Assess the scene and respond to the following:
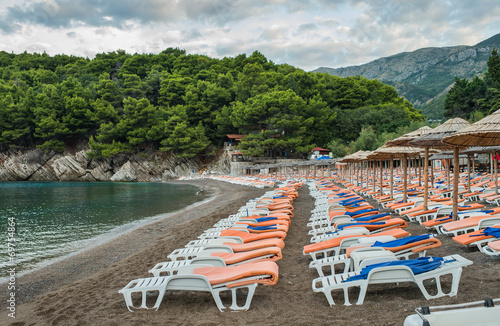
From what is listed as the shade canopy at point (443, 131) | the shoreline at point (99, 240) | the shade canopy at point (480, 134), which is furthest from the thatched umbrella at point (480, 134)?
the shoreline at point (99, 240)

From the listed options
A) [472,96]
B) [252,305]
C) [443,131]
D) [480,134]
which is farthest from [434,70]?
[252,305]

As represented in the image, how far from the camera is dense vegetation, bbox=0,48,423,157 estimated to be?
140ft

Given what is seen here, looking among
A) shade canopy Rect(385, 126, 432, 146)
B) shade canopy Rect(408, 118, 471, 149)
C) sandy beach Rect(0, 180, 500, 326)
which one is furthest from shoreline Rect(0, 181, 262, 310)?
shade canopy Rect(385, 126, 432, 146)

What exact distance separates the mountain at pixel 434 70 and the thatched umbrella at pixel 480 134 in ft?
274

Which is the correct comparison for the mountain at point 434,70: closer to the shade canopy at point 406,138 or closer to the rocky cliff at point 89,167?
the rocky cliff at point 89,167

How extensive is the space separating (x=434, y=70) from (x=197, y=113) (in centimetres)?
14336

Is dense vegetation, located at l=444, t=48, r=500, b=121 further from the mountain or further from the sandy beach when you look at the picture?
the mountain

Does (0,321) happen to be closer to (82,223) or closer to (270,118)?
(82,223)

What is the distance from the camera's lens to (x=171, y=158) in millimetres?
49500

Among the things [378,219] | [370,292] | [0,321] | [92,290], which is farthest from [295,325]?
[378,219]

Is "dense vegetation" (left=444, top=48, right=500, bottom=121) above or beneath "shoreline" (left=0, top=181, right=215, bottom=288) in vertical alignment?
above

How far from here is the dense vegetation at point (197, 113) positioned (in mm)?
42719

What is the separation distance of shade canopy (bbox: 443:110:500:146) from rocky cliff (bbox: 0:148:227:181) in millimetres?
42546

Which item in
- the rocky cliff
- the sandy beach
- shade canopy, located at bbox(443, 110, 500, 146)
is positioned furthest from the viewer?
the rocky cliff
